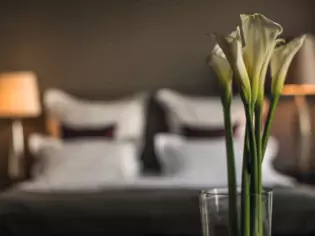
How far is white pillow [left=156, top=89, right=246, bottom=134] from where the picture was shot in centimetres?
393

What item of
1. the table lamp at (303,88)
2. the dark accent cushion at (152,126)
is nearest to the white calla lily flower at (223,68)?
the table lamp at (303,88)

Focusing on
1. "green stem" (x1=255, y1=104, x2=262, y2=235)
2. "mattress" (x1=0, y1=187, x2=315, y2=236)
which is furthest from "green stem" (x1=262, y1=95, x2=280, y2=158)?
"mattress" (x1=0, y1=187, x2=315, y2=236)

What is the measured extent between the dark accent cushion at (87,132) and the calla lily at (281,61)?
2.78 metres

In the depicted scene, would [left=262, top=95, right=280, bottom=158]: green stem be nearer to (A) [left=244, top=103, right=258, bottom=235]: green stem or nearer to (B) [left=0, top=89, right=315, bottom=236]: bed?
(A) [left=244, top=103, right=258, bottom=235]: green stem

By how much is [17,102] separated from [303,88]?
1.92m

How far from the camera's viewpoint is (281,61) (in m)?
1.20

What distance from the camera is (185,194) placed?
2781 mm

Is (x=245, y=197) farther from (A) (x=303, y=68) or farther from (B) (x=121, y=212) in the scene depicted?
(A) (x=303, y=68)

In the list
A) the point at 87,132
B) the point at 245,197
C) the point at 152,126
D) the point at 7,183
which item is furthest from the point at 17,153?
the point at 245,197

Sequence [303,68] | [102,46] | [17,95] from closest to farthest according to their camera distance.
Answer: [303,68]
[17,95]
[102,46]

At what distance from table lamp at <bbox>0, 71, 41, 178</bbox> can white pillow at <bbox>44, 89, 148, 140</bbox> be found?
0.11 meters

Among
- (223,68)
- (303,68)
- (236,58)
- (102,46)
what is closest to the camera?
(236,58)

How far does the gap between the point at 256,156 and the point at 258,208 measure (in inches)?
4.0

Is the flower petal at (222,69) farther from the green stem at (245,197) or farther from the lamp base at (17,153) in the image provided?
the lamp base at (17,153)
